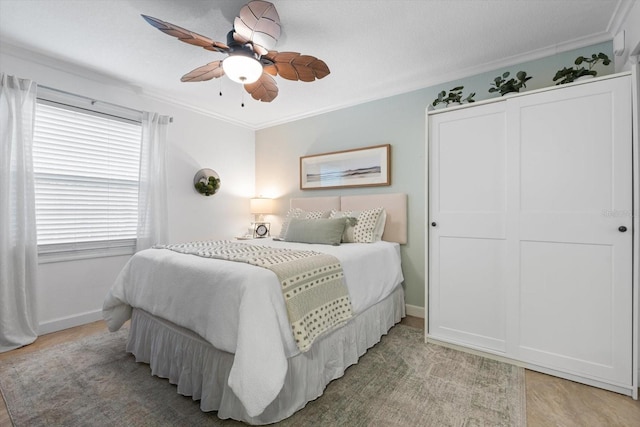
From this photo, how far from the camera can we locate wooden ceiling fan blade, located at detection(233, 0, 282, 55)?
Answer: 1636 millimetres

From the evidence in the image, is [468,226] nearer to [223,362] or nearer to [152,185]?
[223,362]

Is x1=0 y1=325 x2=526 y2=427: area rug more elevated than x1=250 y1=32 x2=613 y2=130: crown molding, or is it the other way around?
x1=250 y1=32 x2=613 y2=130: crown molding

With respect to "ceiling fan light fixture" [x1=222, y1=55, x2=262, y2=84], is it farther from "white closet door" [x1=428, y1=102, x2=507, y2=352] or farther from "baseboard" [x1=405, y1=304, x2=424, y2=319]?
"baseboard" [x1=405, y1=304, x2=424, y2=319]

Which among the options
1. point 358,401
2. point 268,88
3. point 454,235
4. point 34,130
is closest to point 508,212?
point 454,235

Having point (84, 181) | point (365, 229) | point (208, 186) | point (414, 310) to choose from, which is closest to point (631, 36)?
point (365, 229)

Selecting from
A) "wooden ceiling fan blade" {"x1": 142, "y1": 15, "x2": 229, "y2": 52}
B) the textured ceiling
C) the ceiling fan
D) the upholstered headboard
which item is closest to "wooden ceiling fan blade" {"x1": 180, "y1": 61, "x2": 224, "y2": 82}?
the ceiling fan

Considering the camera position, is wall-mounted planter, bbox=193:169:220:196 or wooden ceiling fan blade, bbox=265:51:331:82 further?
wall-mounted planter, bbox=193:169:220:196

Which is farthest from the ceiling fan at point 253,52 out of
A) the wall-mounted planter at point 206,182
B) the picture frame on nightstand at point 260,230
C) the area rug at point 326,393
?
the picture frame on nightstand at point 260,230

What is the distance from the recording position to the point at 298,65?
2092 mm

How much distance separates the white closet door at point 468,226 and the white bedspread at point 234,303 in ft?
2.02

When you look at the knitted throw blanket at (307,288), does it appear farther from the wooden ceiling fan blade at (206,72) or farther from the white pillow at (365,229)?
the wooden ceiling fan blade at (206,72)

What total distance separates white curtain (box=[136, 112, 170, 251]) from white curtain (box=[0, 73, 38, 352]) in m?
0.90

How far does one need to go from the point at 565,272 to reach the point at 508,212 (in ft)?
1.70

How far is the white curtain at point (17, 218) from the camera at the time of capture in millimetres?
2424
